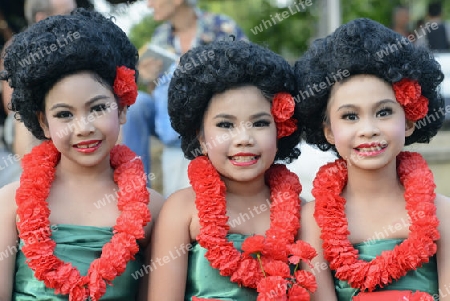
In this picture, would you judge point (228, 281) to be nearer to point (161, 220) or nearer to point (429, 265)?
point (161, 220)

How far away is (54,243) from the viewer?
2.66m

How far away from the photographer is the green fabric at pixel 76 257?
2674 mm

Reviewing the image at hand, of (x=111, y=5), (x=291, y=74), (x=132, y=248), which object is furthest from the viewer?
(x=111, y=5)

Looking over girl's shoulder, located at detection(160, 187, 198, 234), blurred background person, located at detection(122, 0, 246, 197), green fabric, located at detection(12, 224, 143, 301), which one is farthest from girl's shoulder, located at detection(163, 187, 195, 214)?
blurred background person, located at detection(122, 0, 246, 197)

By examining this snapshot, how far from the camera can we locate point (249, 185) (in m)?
2.88

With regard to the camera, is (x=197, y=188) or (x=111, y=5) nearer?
(x=197, y=188)

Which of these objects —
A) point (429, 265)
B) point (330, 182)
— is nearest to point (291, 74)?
point (330, 182)

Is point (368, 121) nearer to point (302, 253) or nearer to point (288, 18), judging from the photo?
point (302, 253)

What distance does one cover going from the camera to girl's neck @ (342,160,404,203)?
9.18 ft

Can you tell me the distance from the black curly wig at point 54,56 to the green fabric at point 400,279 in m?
1.28

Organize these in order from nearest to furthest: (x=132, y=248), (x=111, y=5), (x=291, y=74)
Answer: (x=132, y=248), (x=291, y=74), (x=111, y=5)

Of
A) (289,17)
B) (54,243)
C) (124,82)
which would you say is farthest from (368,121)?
(289,17)

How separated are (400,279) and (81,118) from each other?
57.5 inches

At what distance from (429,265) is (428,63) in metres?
0.84
